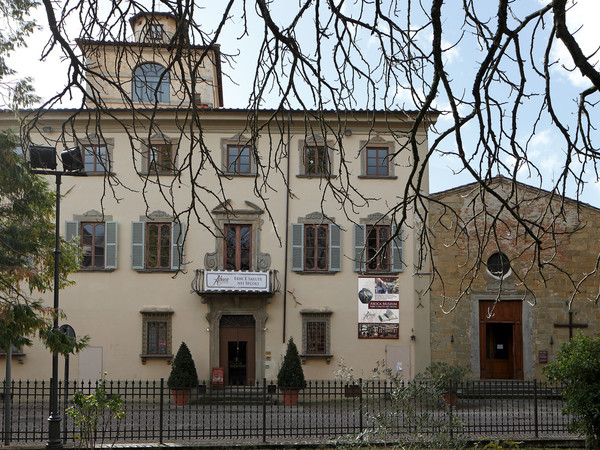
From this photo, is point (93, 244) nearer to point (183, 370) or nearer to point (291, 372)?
point (183, 370)

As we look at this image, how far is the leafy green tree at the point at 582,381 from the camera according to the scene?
1061 cm

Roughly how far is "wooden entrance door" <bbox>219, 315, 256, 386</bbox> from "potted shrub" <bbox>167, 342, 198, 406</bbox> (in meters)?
1.38

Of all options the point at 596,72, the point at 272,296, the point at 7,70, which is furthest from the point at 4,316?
the point at 272,296

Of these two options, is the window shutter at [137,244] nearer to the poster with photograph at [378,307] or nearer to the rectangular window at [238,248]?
the rectangular window at [238,248]

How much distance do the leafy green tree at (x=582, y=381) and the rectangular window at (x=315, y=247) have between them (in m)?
11.1

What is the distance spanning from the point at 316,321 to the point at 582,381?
1156 cm

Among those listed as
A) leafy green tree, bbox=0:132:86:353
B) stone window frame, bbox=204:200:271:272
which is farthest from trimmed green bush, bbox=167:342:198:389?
leafy green tree, bbox=0:132:86:353

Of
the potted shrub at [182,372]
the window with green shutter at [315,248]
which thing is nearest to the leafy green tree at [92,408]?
the potted shrub at [182,372]

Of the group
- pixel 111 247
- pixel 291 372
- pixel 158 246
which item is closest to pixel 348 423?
pixel 291 372

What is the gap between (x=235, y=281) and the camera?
21.5 metres

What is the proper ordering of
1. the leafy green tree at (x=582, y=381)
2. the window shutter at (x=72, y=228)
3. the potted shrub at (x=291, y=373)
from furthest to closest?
the window shutter at (x=72, y=228) < the potted shrub at (x=291, y=373) < the leafy green tree at (x=582, y=381)

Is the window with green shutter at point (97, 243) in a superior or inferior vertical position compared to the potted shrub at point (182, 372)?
superior

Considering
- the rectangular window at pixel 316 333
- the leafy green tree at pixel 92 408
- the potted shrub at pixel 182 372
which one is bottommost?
the potted shrub at pixel 182 372

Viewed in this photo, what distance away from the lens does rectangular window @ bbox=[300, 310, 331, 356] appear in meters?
21.7
